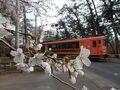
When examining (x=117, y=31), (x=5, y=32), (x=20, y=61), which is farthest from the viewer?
(x=117, y=31)

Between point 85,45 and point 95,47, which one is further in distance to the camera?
point 85,45

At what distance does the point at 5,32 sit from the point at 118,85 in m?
6.98

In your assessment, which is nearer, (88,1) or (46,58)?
(46,58)

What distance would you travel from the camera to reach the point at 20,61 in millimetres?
812

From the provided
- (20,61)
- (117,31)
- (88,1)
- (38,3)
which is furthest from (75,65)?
(88,1)

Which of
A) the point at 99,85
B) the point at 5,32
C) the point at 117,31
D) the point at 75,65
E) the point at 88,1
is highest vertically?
the point at 88,1

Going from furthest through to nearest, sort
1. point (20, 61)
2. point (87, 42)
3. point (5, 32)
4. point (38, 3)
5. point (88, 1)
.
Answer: point (88, 1) → point (87, 42) → point (38, 3) → point (20, 61) → point (5, 32)

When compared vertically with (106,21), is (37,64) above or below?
below

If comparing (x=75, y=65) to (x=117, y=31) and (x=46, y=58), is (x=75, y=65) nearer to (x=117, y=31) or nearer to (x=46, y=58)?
(x=46, y=58)

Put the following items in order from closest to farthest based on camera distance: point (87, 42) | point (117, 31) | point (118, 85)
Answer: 1. point (118, 85)
2. point (87, 42)
3. point (117, 31)

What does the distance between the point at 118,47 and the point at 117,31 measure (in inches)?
74.4

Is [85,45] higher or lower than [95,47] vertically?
higher

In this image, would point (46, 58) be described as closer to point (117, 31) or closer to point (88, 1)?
point (117, 31)

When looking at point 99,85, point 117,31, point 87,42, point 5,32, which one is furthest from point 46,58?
point 117,31
